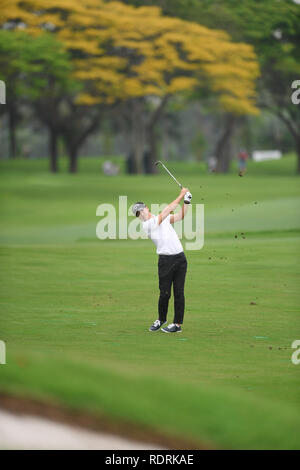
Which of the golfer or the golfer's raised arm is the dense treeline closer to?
the golfer

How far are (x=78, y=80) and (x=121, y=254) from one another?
1180 inches

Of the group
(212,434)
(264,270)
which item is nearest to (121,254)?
(264,270)

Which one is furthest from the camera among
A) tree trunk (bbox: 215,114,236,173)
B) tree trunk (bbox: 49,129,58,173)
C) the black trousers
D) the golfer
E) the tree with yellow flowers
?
tree trunk (bbox: 215,114,236,173)

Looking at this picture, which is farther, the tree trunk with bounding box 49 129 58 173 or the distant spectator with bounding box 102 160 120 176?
the distant spectator with bounding box 102 160 120 176

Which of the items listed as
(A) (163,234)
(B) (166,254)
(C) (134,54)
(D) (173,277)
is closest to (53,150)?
(C) (134,54)

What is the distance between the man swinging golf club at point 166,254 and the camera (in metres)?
11.0

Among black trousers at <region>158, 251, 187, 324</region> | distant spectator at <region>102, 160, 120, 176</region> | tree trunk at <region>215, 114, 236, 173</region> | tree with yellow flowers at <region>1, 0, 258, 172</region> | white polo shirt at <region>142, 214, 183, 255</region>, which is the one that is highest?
white polo shirt at <region>142, 214, 183, 255</region>

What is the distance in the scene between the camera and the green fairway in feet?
23.5

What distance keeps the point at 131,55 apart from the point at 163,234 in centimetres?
4164

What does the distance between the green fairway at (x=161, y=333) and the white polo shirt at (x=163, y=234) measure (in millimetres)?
1154

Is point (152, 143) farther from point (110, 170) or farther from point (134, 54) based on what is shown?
point (110, 170)

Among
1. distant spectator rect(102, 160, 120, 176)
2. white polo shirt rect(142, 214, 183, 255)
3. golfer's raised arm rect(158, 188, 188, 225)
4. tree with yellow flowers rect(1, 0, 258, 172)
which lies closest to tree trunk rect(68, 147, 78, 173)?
tree with yellow flowers rect(1, 0, 258, 172)

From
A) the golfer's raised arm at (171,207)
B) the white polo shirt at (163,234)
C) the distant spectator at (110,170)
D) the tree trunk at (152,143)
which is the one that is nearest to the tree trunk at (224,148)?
the tree trunk at (152,143)

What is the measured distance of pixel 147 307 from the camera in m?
13.8
